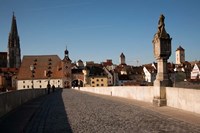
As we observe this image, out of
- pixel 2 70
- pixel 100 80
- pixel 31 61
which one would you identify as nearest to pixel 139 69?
pixel 100 80

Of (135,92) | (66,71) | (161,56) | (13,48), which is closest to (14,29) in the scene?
(13,48)

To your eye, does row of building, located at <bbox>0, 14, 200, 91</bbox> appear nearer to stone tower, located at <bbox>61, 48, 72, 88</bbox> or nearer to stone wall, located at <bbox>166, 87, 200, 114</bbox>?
stone tower, located at <bbox>61, 48, 72, 88</bbox>

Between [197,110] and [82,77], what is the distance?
131 metres

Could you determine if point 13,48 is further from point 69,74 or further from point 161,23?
point 161,23

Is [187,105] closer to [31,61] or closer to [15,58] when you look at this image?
[31,61]

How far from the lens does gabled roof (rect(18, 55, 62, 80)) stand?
465 feet

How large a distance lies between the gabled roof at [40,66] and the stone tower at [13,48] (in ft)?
118

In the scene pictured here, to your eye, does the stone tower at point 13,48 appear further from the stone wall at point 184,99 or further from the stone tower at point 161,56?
the stone wall at point 184,99

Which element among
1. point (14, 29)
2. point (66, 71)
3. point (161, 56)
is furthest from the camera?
point (14, 29)

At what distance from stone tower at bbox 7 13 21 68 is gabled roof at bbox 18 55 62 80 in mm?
35839

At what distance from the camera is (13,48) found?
591 ft

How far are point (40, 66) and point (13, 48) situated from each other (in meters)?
42.1

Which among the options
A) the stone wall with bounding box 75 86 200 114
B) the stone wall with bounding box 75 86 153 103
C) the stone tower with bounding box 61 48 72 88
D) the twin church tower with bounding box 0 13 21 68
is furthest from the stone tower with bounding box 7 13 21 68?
the stone wall with bounding box 75 86 200 114

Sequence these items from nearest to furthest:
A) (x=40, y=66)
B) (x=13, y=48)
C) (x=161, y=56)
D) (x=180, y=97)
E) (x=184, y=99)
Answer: (x=184, y=99), (x=180, y=97), (x=161, y=56), (x=40, y=66), (x=13, y=48)
